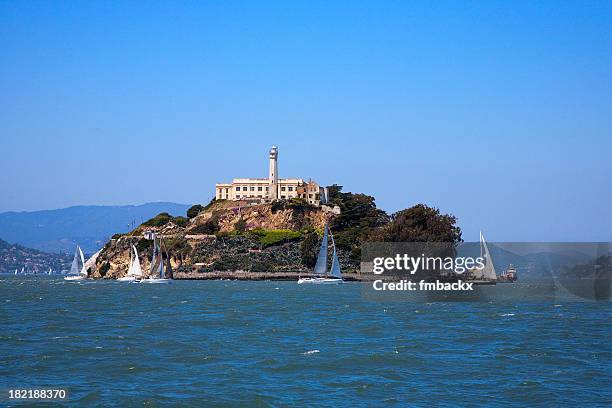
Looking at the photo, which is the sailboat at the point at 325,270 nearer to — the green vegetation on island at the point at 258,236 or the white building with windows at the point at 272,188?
the green vegetation on island at the point at 258,236

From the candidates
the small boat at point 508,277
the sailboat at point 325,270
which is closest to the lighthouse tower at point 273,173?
the small boat at point 508,277

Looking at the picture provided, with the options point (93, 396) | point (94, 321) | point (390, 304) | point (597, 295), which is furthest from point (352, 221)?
point (93, 396)

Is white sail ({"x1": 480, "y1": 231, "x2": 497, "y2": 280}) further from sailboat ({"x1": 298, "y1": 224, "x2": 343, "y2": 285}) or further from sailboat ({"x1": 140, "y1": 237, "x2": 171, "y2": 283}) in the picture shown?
sailboat ({"x1": 140, "y1": 237, "x2": 171, "y2": 283})

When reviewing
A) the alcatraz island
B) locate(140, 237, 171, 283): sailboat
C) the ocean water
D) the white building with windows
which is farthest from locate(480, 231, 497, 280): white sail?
the ocean water

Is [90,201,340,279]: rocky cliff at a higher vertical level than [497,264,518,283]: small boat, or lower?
higher

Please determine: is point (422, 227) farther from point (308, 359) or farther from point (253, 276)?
point (308, 359)
